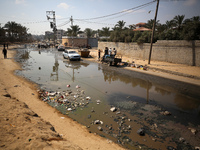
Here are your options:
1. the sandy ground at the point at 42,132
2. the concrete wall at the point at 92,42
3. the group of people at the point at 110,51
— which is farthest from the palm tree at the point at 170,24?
the sandy ground at the point at 42,132

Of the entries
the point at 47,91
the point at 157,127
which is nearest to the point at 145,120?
the point at 157,127

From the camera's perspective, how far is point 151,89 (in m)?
8.29

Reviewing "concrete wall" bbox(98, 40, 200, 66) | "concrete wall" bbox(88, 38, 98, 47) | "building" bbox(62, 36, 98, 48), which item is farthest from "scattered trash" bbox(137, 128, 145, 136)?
"concrete wall" bbox(88, 38, 98, 47)

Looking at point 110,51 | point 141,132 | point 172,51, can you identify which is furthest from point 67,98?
point 172,51

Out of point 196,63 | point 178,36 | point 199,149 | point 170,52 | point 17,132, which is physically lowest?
point 199,149

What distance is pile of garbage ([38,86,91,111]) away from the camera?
596cm

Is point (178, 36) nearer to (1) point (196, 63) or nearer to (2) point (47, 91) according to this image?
(1) point (196, 63)

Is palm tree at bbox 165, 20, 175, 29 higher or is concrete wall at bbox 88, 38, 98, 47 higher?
palm tree at bbox 165, 20, 175, 29

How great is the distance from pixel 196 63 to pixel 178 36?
15.4 feet

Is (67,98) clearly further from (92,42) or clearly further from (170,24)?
(92,42)

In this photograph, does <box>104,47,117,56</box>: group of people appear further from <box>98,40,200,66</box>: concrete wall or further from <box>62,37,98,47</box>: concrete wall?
<box>62,37,98,47</box>: concrete wall

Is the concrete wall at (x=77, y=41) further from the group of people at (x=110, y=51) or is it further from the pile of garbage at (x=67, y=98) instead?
the pile of garbage at (x=67, y=98)

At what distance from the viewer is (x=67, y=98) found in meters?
6.56

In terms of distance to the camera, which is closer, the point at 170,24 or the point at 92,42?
the point at 170,24
